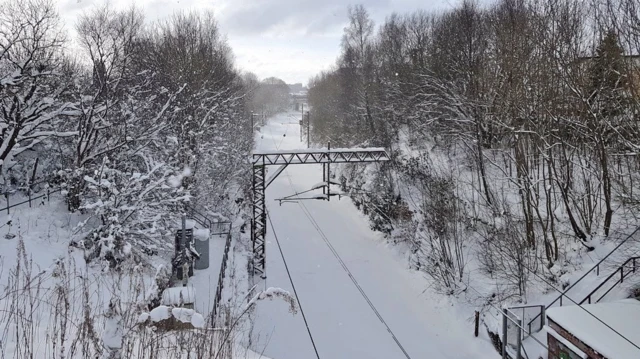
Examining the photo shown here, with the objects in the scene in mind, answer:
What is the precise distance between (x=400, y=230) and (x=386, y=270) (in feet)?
8.50

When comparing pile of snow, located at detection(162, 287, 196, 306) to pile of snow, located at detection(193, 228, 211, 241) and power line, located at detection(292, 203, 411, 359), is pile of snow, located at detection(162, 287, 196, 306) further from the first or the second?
pile of snow, located at detection(193, 228, 211, 241)

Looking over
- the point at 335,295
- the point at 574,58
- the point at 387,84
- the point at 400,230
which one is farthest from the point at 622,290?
the point at 387,84

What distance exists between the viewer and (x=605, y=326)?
8.62 meters

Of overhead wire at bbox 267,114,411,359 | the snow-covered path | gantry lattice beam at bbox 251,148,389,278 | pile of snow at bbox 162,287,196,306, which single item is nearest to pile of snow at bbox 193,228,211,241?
gantry lattice beam at bbox 251,148,389,278

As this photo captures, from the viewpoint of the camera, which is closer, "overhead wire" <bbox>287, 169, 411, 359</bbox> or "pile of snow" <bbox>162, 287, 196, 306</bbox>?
"pile of snow" <bbox>162, 287, 196, 306</bbox>

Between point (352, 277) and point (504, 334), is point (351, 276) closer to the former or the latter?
point (352, 277)

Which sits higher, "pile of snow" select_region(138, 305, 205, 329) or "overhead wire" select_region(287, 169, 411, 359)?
"pile of snow" select_region(138, 305, 205, 329)

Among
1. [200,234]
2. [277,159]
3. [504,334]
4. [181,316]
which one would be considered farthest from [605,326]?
[200,234]

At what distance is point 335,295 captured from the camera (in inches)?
650

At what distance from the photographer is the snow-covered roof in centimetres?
785

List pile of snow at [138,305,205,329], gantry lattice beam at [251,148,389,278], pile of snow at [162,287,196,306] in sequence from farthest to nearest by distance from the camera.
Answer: gantry lattice beam at [251,148,389,278], pile of snow at [162,287,196,306], pile of snow at [138,305,205,329]

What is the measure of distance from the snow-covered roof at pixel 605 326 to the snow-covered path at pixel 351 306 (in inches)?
140

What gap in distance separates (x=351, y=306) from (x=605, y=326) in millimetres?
8475

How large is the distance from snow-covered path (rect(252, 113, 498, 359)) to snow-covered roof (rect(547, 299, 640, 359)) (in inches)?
140
